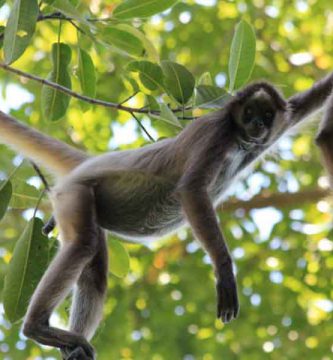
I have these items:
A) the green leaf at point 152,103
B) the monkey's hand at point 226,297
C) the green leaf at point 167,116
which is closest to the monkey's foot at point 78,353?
the monkey's hand at point 226,297

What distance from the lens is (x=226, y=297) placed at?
3742 mm

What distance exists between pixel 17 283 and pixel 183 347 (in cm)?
485

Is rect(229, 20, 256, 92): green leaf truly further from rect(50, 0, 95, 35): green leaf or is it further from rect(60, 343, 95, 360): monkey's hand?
rect(60, 343, 95, 360): monkey's hand

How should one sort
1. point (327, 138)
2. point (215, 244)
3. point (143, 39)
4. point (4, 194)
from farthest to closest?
point (143, 39), point (4, 194), point (215, 244), point (327, 138)

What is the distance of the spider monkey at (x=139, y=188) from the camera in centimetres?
396

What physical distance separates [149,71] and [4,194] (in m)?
1.12

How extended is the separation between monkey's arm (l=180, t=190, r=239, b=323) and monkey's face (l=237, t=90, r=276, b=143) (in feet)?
2.22

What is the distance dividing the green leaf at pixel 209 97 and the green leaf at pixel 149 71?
0.34 m

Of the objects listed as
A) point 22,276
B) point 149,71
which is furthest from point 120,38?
point 22,276

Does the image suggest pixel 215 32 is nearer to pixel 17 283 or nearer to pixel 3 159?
pixel 3 159

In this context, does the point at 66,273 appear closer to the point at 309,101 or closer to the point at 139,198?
the point at 139,198

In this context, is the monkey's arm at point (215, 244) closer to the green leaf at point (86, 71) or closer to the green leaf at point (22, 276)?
the green leaf at point (22, 276)

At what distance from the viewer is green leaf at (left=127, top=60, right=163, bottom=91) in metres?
4.38

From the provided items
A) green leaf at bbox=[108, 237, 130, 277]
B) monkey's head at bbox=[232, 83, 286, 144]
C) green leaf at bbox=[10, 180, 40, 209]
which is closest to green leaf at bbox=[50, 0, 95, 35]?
monkey's head at bbox=[232, 83, 286, 144]
